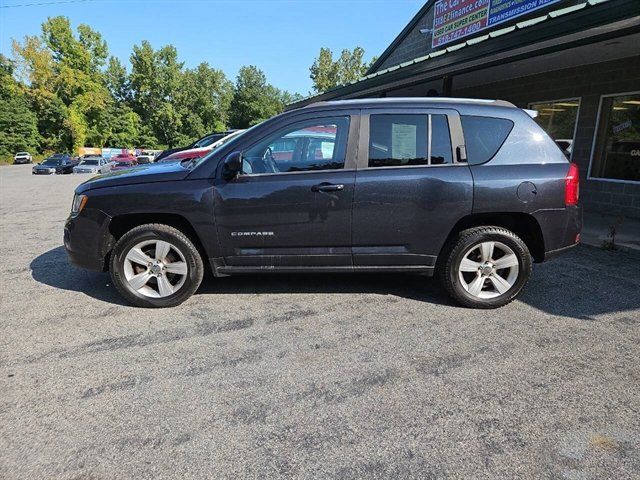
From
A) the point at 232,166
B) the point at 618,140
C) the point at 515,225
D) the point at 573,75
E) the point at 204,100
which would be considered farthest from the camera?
the point at 204,100

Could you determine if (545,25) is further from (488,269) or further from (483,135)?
(488,269)

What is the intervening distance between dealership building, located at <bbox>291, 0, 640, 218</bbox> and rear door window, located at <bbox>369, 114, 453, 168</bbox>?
357 centimetres

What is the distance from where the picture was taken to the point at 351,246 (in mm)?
3883

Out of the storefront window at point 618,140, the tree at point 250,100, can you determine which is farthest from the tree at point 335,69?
the storefront window at point 618,140

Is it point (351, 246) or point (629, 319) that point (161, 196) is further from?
point (629, 319)

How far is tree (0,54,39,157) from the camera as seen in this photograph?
51.1 m

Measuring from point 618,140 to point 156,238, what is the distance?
8.99 m

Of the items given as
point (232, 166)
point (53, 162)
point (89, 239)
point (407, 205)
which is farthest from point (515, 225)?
point (53, 162)

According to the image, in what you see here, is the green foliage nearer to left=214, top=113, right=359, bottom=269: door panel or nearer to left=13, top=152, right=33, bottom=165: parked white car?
left=13, top=152, right=33, bottom=165: parked white car

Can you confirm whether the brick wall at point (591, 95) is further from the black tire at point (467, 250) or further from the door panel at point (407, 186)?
the door panel at point (407, 186)

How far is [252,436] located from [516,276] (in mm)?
2831

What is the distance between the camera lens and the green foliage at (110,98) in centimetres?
5534

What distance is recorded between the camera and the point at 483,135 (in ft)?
12.8

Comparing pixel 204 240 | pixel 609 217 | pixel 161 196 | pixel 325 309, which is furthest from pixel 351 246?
pixel 609 217
